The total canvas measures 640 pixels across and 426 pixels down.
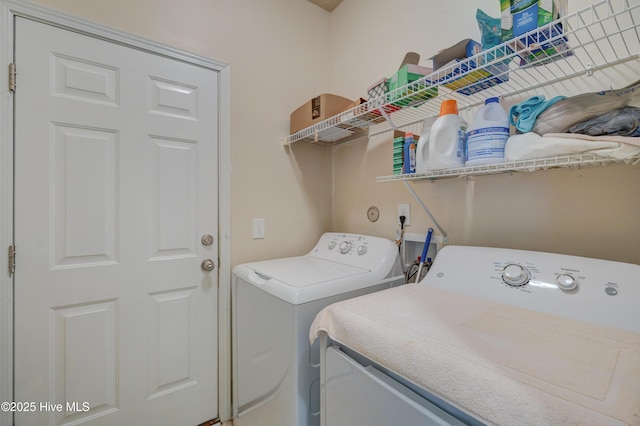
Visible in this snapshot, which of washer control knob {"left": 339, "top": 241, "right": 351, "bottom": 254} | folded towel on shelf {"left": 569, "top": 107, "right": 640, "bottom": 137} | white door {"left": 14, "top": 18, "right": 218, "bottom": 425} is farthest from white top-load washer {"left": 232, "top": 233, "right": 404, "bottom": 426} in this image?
folded towel on shelf {"left": 569, "top": 107, "right": 640, "bottom": 137}

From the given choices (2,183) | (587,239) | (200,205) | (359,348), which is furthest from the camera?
(200,205)

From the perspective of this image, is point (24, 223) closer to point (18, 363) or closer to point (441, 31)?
point (18, 363)

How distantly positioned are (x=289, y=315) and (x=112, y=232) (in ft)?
3.23

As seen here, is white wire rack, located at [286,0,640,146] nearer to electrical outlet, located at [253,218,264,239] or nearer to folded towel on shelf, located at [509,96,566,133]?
folded towel on shelf, located at [509,96,566,133]

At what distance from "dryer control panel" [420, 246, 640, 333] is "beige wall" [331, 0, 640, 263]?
191 millimetres

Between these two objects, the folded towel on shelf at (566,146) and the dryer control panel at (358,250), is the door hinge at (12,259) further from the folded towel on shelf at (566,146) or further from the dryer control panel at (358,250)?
the folded towel on shelf at (566,146)

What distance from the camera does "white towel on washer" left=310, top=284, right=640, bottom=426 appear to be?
46 cm

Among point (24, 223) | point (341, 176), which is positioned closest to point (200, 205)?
point (24, 223)

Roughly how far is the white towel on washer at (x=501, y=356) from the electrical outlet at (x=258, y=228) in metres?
0.96

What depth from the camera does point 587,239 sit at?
1.00 meters

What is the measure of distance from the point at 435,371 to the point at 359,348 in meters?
0.22

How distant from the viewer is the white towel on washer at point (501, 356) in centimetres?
46

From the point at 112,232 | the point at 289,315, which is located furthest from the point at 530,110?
the point at 112,232

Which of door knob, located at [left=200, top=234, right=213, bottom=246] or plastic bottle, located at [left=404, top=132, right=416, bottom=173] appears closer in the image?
plastic bottle, located at [left=404, top=132, right=416, bottom=173]
